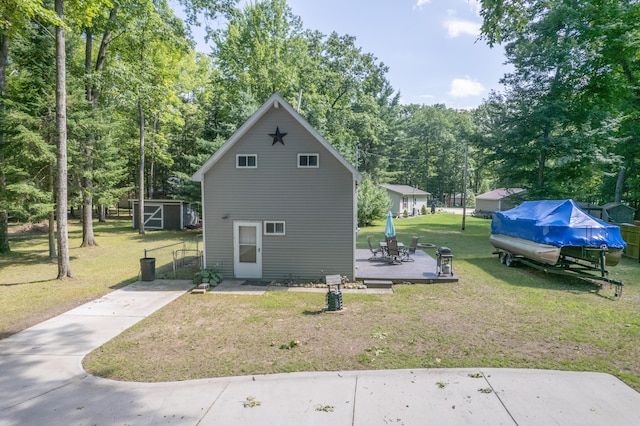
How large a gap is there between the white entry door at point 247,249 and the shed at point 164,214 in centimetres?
1839

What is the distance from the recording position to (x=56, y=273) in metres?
13.5

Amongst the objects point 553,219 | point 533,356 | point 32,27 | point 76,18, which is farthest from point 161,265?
point 553,219

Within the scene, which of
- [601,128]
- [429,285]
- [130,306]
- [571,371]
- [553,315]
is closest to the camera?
[571,371]

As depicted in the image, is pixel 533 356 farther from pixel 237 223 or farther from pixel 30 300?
pixel 30 300

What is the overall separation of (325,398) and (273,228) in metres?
7.68

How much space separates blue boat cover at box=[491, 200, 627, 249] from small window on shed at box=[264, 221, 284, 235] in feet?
29.9

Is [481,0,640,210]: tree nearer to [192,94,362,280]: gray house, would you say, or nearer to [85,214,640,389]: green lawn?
[85,214,640,389]: green lawn

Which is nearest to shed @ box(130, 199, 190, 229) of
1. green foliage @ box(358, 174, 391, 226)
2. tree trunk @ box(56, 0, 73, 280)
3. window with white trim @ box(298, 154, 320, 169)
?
green foliage @ box(358, 174, 391, 226)

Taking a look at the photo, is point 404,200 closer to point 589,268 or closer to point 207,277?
point 589,268

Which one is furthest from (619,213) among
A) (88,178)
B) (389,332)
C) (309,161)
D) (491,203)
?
(88,178)

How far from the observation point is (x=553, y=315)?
869cm

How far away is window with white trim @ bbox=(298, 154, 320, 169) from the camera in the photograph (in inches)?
470

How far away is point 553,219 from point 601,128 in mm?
15303

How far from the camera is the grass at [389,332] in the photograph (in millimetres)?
6152
